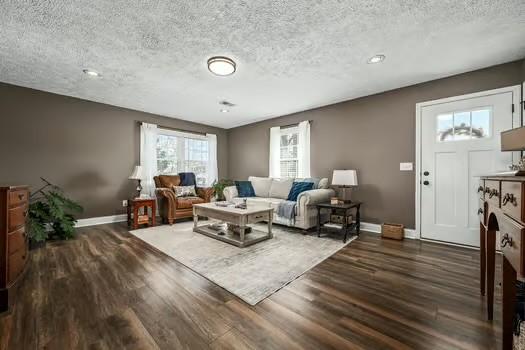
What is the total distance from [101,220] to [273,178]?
Answer: 12.1 ft

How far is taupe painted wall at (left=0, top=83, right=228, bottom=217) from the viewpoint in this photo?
3.50 metres

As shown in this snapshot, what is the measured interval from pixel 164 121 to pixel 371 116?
4560mm

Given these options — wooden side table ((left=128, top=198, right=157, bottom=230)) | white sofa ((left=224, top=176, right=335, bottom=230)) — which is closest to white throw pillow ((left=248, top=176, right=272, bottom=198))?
white sofa ((left=224, top=176, right=335, bottom=230))

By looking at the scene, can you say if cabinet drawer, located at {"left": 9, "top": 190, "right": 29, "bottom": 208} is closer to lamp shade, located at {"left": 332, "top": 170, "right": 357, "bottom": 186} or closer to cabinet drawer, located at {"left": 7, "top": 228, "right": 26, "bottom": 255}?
cabinet drawer, located at {"left": 7, "top": 228, "right": 26, "bottom": 255}

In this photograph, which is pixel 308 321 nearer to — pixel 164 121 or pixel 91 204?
pixel 91 204

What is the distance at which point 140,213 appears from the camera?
442cm

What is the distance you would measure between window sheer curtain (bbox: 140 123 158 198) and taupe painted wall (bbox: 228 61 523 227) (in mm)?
3487

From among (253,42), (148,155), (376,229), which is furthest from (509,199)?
(148,155)

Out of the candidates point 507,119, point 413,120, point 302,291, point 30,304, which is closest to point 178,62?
point 30,304

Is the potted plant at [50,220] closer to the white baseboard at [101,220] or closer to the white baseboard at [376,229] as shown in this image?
the white baseboard at [101,220]

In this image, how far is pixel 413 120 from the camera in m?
3.42

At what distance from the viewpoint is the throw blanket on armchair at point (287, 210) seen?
3.71m

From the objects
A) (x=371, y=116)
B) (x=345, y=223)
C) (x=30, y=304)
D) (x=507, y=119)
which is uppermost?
(x=371, y=116)

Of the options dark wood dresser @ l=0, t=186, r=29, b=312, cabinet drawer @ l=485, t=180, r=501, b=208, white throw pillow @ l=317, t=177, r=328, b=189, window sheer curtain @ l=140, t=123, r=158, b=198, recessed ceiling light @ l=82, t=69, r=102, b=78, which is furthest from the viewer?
window sheer curtain @ l=140, t=123, r=158, b=198
